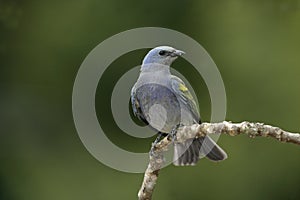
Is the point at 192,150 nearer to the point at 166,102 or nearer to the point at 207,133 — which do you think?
the point at 166,102

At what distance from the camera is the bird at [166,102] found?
4.69ft

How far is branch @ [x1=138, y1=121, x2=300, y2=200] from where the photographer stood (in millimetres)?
896

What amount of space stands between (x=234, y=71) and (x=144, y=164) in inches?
23.1

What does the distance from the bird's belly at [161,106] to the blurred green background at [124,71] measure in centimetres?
89

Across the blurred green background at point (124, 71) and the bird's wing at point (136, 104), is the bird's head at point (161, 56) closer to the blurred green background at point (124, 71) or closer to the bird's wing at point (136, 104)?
the bird's wing at point (136, 104)

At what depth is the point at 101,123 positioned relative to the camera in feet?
8.18

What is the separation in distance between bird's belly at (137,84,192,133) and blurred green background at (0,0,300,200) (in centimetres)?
89

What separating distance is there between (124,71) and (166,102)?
1033 millimetres

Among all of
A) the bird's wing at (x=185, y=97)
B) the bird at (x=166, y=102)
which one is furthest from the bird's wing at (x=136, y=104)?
the bird's wing at (x=185, y=97)

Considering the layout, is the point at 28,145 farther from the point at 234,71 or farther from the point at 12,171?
the point at 234,71

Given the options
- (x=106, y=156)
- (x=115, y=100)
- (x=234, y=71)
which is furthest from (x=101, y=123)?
(x=234, y=71)

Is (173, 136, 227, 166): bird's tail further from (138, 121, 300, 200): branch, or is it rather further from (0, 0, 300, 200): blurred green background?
(0, 0, 300, 200): blurred green background

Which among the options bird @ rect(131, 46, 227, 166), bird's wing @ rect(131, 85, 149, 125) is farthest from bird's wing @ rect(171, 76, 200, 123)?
bird's wing @ rect(131, 85, 149, 125)

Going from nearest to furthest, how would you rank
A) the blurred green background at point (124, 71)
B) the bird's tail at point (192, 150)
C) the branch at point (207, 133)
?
the branch at point (207, 133), the bird's tail at point (192, 150), the blurred green background at point (124, 71)
